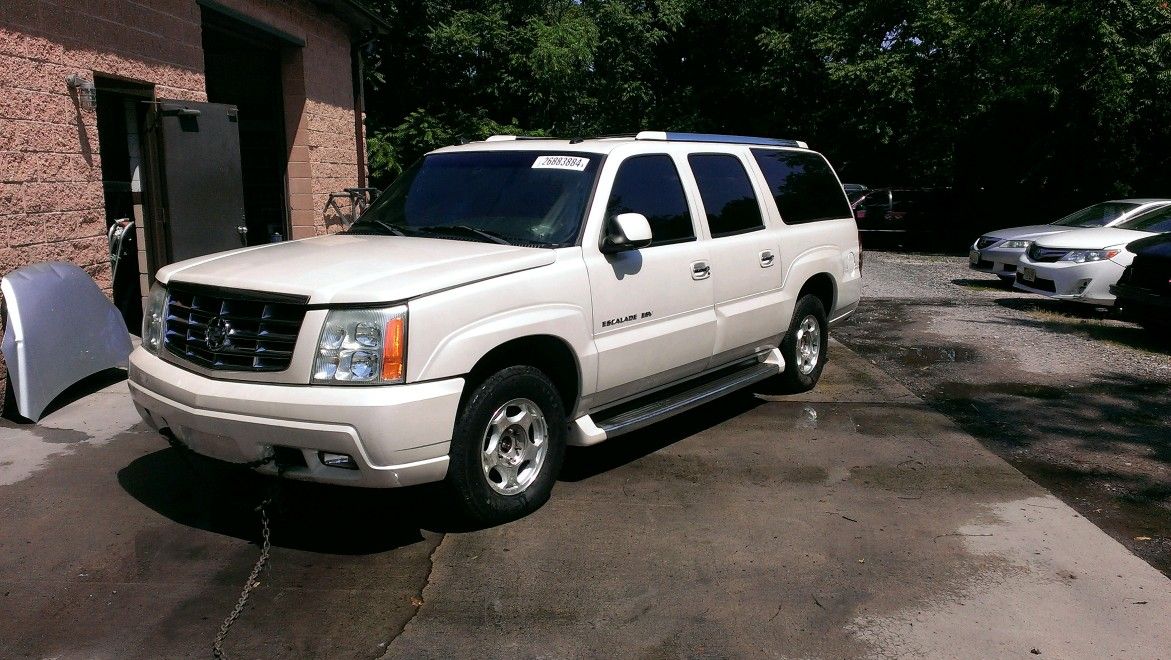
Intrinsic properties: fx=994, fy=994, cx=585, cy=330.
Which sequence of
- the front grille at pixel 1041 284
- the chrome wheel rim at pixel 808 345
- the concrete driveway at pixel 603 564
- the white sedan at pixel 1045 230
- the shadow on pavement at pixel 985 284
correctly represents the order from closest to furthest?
the concrete driveway at pixel 603 564 < the chrome wheel rim at pixel 808 345 < the front grille at pixel 1041 284 < the white sedan at pixel 1045 230 < the shadow on pavement at pixel 985 284

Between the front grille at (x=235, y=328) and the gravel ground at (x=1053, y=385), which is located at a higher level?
the front grille at (x=235, y=328)

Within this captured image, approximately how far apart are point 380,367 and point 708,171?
310cm

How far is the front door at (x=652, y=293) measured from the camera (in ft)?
17.7

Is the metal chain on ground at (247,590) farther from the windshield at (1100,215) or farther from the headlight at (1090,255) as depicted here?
the windshield at (1100,215)

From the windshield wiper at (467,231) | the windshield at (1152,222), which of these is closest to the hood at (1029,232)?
the windshield at (1152,222)

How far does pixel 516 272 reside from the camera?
15.9 ft

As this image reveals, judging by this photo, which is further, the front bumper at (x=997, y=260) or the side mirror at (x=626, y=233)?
the front bumper at (x=997, y=260)

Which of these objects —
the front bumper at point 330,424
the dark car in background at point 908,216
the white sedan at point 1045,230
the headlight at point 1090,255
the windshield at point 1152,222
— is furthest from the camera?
the dark car in background at point 908,216

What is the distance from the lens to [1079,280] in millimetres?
12500

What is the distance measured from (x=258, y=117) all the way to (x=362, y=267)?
9.32 metres

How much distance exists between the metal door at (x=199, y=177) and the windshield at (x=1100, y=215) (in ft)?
39.5

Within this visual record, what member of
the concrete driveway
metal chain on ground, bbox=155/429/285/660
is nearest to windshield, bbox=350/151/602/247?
the concrete driveway

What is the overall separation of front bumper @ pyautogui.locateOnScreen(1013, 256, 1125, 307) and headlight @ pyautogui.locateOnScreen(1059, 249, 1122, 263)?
0.13 m

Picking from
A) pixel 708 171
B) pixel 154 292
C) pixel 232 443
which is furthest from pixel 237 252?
pixel 708 171
